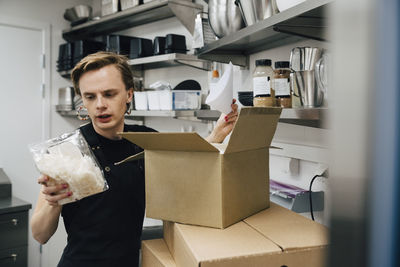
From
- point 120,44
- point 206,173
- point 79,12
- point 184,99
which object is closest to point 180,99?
point 184,99

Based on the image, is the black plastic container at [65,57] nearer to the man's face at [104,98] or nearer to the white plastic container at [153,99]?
the white plastic container at [153,99]

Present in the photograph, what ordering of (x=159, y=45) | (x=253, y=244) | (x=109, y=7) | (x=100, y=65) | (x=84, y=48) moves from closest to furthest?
(x=253, y=244) < (x=100, y=65) < (x=159, y=45) < (x=109, y=7) < (x=84, y=48)


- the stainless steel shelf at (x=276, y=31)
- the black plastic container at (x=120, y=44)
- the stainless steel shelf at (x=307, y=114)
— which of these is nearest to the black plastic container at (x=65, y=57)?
the black plastic container at (x=120, y=44)

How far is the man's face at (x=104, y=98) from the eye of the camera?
Answer: 4.71 feet

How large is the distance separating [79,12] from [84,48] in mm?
453

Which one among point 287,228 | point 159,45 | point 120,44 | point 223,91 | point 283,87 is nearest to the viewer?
point 287,228

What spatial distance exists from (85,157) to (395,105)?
967 mm

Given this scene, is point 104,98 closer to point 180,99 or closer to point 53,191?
point 53,191

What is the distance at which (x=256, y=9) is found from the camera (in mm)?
1417

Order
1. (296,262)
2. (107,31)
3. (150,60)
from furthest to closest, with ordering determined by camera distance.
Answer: (107,31) → (150,60) → (296,262)

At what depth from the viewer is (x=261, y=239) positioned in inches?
36.3

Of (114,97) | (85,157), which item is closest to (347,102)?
(85,157)

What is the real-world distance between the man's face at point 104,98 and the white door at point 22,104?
85.0 inches

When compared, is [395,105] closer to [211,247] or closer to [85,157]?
[211,247]
